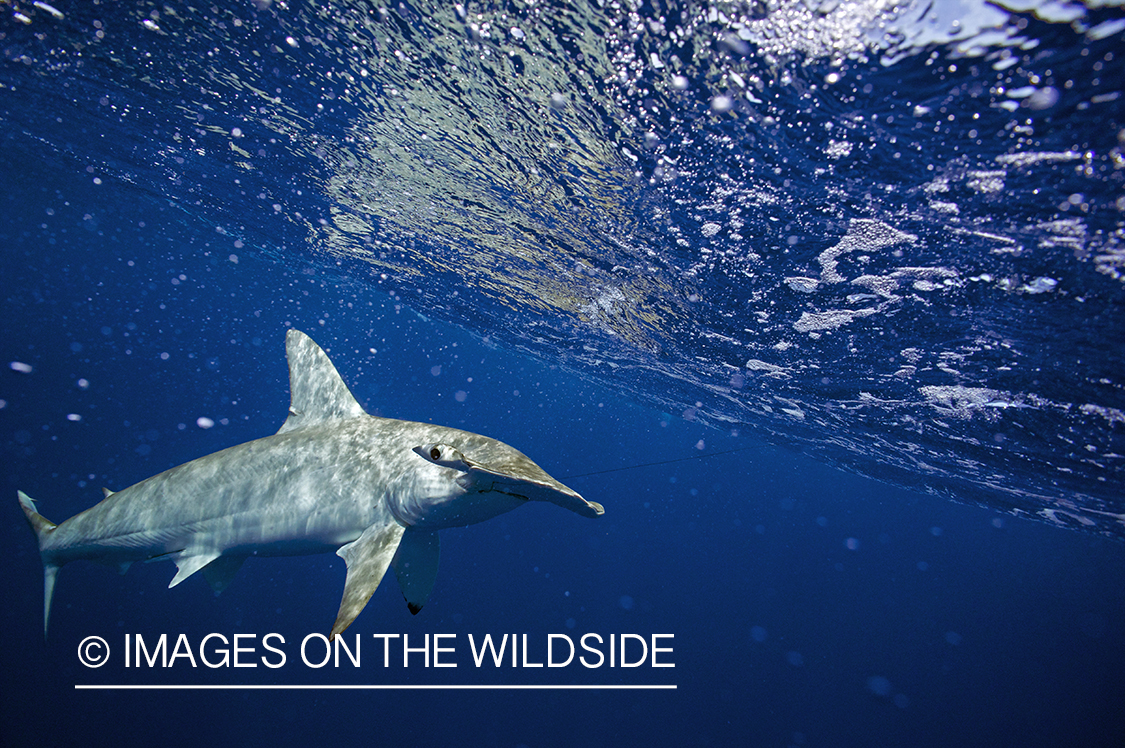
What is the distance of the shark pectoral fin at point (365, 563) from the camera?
3342 millimetres

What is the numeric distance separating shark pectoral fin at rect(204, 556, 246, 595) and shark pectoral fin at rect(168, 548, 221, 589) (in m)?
0.50

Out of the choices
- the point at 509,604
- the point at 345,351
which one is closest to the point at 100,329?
the point at 345,351

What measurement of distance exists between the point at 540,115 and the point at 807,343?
26.4ft

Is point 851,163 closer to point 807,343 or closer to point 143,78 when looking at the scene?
point 807,343

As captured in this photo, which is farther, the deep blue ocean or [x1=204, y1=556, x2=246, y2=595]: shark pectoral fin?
[x1=204, y1=556, x2=246, y2=595]: shark pectoral fin

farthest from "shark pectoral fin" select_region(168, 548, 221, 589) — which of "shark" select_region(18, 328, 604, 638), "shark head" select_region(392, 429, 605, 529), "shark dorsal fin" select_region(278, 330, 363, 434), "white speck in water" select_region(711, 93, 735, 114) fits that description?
"white speck in water" select_region(711, 93, 735, 114)

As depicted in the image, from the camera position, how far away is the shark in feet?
12.6

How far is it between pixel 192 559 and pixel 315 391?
7.39 ft

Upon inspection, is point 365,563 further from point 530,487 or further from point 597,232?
point 597,232

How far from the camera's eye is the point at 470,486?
3646 millimetres

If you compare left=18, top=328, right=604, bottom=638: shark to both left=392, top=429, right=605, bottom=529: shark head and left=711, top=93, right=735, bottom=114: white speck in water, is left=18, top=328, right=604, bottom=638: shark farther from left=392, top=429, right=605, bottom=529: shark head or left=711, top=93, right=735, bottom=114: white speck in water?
left=711, top=93, right=735, bottom=114: white speck in water

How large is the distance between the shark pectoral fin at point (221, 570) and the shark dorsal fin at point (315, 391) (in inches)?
70.6
